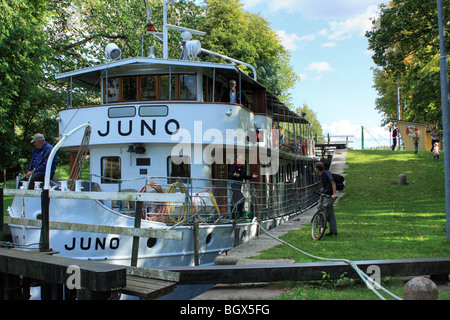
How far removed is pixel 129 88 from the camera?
13.7 m

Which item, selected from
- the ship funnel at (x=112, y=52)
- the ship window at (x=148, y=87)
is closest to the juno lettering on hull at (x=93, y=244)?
the ship window at (x=148, y=87)

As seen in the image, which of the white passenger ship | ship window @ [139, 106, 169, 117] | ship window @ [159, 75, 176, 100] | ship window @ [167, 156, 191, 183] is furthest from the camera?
ship window @ [159, 75, 176, 100]

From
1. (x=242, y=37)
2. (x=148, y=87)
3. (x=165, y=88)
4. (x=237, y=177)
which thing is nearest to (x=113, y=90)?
(x=148, y=87)

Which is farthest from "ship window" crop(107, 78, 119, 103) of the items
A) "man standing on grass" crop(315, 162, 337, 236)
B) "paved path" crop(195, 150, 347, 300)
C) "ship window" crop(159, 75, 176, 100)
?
"man standing on grass" crop(315, 162, 337, 236)

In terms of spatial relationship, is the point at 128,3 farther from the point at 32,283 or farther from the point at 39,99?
the point at 32,283

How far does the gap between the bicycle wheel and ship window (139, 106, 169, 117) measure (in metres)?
4.86

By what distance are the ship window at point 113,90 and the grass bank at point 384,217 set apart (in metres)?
6.69

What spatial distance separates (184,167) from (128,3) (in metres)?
20.0

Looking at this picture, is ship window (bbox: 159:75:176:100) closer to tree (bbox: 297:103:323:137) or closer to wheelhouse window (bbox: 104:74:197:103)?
wheelhouse window (bbox: 104:74:197:103)

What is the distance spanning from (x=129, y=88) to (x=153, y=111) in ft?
6.27

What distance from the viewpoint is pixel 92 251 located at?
8.88 meters

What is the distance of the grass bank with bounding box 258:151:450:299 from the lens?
8.86 metres

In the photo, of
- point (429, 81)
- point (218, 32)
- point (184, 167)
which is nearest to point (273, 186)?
point (184, 167)

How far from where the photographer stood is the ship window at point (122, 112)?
40.4 feet
